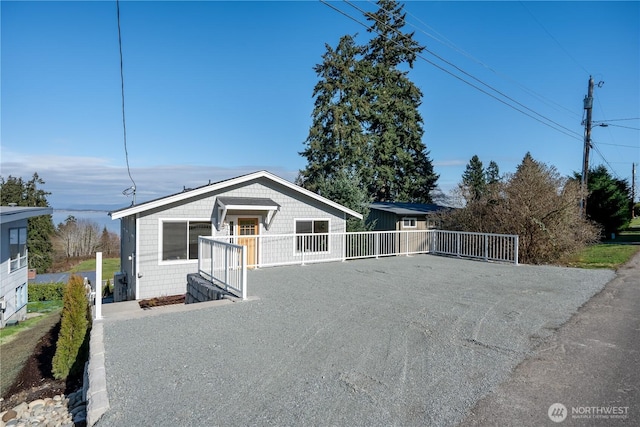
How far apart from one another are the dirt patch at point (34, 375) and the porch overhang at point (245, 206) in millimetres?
5627

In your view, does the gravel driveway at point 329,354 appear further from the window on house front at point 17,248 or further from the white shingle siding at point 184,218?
the window on house front at point 17,248

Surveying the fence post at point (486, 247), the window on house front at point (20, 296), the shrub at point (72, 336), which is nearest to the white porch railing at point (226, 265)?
the shrub at point (72, 336)

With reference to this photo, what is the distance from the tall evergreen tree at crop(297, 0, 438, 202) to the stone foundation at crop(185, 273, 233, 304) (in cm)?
1659

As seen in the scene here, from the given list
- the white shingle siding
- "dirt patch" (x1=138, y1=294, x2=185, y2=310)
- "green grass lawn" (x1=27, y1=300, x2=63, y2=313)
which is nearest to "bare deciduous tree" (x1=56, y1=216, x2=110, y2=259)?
"green grass lawn" (x1=27, y1=300, x2=63, y2=313)

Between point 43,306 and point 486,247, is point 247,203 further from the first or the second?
point 43,306

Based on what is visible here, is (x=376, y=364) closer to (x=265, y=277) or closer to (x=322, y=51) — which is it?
(x=265, y=277)

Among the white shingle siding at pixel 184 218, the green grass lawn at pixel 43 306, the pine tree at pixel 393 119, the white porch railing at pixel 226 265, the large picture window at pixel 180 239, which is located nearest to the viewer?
the white porch railing at pixel 226 265

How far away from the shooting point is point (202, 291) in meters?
7.95

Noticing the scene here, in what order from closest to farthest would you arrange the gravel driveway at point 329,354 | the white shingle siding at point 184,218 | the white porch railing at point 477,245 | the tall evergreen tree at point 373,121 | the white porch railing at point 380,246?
1. the gravel driveway at point 329,354
2. the white shingle siding at point 184,218
3. the white porch railing at point 477,245
4. the white porch railing at point 380,246
5. the tall evergreen tree at point 373,121

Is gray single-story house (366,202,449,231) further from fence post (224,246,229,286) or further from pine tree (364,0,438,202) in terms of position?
fence post (224,246,229,286)

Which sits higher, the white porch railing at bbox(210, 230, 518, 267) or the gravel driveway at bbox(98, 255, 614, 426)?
the white porch railing at bbox(210, 230, 518, 267)

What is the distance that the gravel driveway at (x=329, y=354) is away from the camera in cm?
291

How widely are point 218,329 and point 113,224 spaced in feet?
132

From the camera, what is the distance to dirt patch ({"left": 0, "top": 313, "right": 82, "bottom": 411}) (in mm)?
5180
